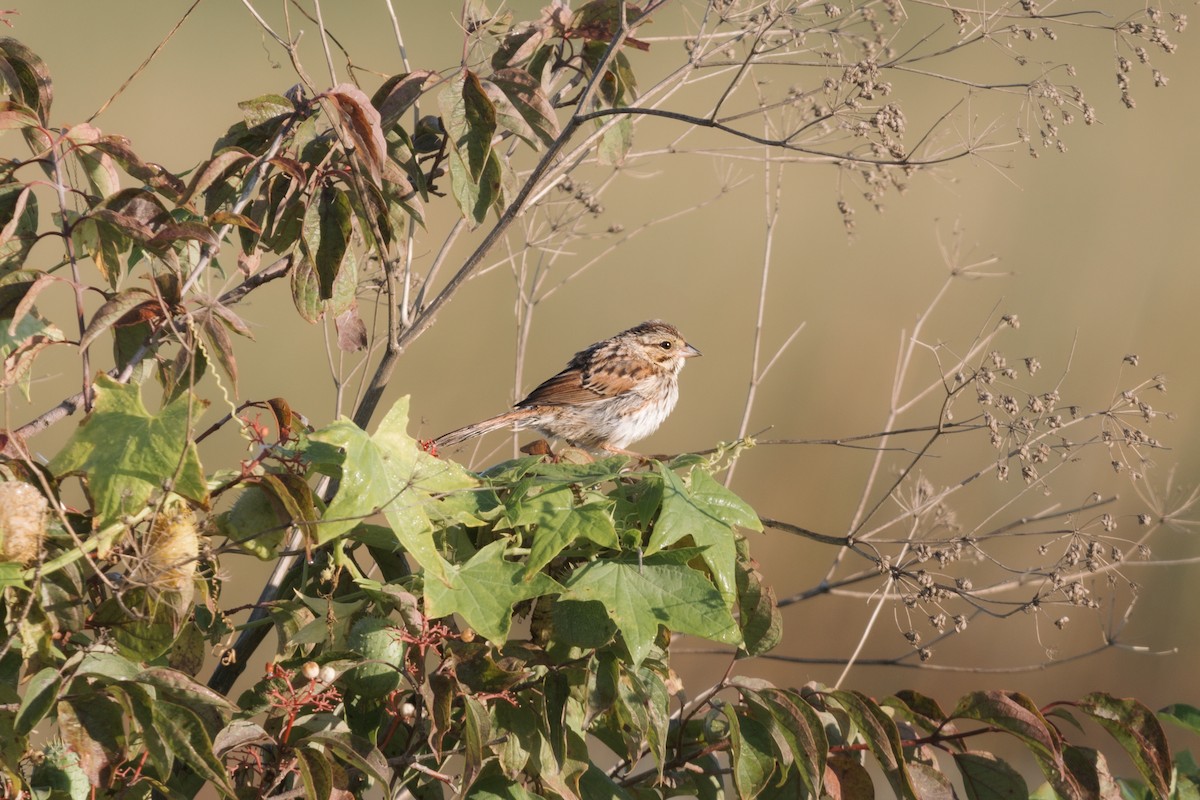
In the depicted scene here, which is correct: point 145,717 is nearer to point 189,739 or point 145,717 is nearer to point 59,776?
point 189,739

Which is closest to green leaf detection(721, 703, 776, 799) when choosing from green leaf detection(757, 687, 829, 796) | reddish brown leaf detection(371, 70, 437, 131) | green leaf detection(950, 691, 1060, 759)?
green leaf detection(757, 687, 829, 796)

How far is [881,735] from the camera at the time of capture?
71.2 inches

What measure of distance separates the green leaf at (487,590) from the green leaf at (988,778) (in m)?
0.82

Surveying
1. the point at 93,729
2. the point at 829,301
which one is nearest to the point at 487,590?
the point at 93,729

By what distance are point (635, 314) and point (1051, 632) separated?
2243 millimetres

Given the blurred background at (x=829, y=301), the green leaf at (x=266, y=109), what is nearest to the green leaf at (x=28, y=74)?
the green leaf at (x=266, y=109)

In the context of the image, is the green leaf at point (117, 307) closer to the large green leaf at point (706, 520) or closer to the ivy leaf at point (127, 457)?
the ivy leaf at point (127, 457)

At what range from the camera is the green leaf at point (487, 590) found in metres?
1.61

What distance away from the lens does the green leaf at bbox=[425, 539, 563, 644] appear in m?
1.61

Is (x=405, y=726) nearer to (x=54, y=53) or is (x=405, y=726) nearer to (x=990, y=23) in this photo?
(x=990, y=23)

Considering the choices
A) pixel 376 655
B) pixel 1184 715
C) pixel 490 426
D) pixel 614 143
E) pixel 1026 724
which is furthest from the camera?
pixel 490 426

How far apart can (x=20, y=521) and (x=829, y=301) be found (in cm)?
442

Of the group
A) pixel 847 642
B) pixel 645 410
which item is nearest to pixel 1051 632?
pixel 847 642

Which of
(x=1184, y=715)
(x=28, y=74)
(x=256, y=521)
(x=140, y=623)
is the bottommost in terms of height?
(x=1184, y=715)
